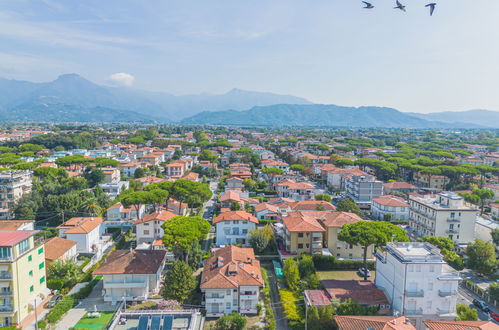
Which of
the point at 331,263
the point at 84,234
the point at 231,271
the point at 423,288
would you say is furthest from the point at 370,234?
the point at 84,234

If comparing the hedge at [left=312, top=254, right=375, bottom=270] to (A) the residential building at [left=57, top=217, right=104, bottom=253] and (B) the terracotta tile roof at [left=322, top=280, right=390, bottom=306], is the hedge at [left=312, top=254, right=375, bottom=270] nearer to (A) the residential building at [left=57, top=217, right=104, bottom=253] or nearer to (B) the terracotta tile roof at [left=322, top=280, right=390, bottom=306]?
(B) the terracotta tile roof at [left=322, top=280, right=390, bottom=306]

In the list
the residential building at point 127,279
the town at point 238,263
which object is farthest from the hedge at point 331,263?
the residential building at point 127,279

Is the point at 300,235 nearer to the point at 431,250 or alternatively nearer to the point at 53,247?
the point at 431,250

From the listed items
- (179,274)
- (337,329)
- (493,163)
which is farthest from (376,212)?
(493,163)

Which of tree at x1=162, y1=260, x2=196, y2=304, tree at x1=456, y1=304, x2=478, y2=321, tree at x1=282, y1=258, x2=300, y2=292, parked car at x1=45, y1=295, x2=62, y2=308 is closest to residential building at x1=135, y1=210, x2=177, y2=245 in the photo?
parked car at x1=45, y1=295, x2=62, y2=308

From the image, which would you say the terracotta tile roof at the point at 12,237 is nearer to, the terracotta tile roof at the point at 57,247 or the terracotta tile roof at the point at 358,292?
the terracotta tile roof at the point at 57,247

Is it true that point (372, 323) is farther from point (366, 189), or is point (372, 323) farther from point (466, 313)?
point (366, 189)
